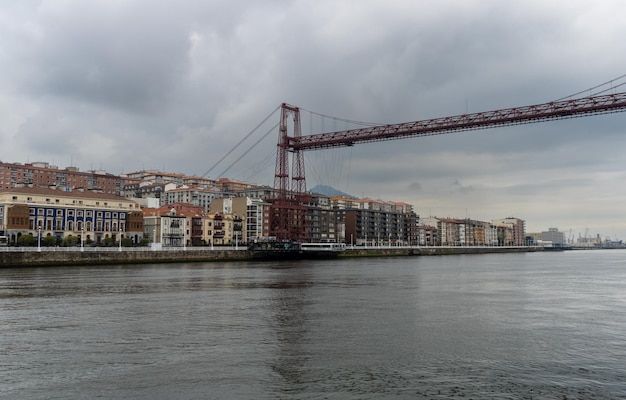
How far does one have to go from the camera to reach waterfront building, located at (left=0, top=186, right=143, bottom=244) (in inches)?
2473

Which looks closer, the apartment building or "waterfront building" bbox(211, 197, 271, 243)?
"waterfront building" bbox(211, 197, 271, 243)

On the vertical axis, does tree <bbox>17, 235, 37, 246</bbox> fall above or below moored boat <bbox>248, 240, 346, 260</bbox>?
above

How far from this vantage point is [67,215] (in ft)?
226

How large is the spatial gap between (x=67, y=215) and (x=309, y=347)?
63040 millimetres

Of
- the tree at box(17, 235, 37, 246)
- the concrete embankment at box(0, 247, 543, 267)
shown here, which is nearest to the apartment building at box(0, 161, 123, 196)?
the concrete embankment at box(0, 247, 543, 267)

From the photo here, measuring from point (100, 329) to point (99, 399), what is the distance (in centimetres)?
686

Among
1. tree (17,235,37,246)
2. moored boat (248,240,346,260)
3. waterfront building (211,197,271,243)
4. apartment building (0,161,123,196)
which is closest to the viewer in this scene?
tree (17,235,37,246)

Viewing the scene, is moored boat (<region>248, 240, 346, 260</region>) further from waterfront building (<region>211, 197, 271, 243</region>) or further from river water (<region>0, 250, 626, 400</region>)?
river water (<region>0, 250, 626, 400</region>)

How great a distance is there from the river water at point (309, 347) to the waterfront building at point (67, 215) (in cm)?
4263

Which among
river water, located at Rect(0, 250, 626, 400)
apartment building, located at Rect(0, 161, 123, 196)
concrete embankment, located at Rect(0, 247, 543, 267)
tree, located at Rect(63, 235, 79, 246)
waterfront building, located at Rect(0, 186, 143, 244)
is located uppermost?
apartment building, located at Rect(0, 161, 123, 196)

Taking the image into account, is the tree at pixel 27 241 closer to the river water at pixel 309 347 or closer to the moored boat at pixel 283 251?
the moored boat at pixel 283 251

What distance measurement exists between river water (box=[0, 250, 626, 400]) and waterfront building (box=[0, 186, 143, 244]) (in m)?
42.6

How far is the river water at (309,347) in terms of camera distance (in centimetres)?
1010

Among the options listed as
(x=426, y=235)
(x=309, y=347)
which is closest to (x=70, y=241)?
(x=309, y=347)
